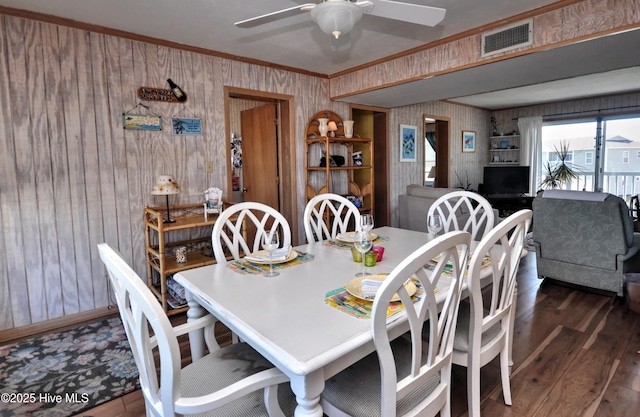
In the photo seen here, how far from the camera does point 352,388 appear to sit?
4.18 ft

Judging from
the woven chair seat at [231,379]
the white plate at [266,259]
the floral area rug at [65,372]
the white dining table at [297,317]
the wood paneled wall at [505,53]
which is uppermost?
the wood paneled wall at [505,53]

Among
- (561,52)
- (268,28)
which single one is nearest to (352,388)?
(268,28)

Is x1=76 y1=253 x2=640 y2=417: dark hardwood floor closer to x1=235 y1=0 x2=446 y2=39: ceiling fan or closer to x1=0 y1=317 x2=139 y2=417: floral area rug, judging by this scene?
x1=0 y1=317 x2=139 y2=417: floral area rug

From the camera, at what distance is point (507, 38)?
9.04ft

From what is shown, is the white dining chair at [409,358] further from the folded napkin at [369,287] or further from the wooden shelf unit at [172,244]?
the wooden shelf unit at [172,244]

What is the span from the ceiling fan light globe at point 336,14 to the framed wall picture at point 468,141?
5816 millimetres

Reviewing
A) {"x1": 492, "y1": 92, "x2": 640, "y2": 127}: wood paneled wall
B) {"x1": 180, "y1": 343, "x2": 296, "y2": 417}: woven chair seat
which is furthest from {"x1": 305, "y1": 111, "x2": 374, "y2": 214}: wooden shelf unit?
{"x1": 492, "y1": 92, "x2": 640, "y2": 127}: wood paneled wall

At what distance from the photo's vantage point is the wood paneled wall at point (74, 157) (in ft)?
8.41

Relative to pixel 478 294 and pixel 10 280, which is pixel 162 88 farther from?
pixel 478 294

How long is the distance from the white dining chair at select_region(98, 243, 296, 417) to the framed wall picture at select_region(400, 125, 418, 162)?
4701 millimetres

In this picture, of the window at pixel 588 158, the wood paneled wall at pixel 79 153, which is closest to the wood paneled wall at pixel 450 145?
the window at pixel 588 158

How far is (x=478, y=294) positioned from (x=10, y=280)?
309 centimetres

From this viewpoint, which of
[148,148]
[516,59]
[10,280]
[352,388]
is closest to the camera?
[352,388]

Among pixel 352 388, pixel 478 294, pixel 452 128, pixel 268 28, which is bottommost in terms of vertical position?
pixel 352 388
